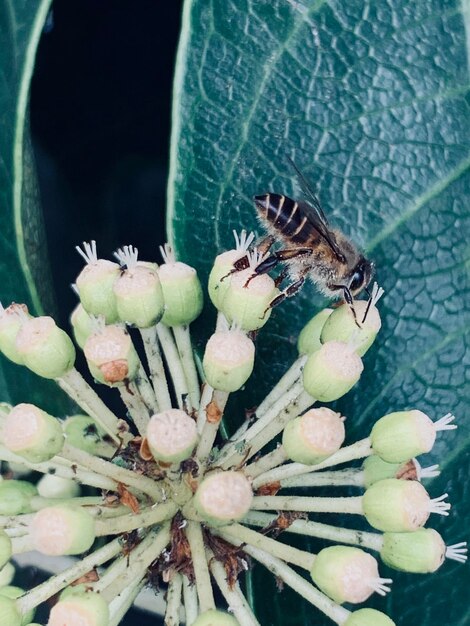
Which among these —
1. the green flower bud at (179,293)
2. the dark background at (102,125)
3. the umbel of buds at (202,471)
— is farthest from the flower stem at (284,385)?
the dark background at (102,125)

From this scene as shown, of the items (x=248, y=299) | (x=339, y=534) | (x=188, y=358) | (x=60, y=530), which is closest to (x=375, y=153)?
(x=248, y=299)

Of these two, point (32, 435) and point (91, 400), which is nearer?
point (32, 435)

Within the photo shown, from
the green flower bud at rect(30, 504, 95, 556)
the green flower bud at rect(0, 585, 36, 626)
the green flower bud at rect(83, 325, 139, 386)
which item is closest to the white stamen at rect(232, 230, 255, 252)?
the green flower bud at rect(83, 325, 139, 386)

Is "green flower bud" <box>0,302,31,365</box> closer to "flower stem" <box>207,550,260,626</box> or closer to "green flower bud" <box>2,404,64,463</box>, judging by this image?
"green flower bud" <box>2,404,64,463</box>

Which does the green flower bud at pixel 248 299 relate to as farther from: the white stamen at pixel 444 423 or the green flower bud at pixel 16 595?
the green flower bud at pixel 16 595

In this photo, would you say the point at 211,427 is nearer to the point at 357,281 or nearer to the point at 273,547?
the point at 273,547

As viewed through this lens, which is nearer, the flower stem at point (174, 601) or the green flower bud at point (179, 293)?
the flower stem at point (174, 601)
